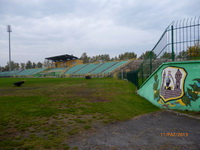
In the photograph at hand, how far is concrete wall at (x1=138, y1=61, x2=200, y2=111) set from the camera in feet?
20.4

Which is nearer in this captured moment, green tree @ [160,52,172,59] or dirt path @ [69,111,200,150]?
dirt path @ [69,111,200,150]

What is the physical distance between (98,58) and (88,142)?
122653 mm

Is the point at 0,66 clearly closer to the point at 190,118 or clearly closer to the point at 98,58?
the point at 98,58

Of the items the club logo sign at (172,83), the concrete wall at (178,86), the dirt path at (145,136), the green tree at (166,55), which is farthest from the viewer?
the green tree at (166,55)

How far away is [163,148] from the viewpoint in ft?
11.5

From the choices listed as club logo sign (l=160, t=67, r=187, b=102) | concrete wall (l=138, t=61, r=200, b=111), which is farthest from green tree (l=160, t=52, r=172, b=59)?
club logo sign (l=160, t=67, r=187, b=102)

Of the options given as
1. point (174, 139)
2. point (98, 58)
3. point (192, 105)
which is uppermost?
point (98, 58)

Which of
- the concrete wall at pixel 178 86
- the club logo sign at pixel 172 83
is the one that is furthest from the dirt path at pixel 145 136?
the club logo sign at pixel 172 83

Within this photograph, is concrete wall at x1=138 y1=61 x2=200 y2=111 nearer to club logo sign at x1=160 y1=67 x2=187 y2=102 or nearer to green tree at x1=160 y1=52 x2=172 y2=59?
club logo sign at x1=160 y1=67 x2=187 y2=102

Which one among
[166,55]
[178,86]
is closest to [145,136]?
[178,86]

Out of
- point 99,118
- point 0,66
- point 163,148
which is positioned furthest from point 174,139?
point 0,66

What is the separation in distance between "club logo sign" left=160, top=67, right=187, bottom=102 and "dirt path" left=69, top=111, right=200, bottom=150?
1.31 metres

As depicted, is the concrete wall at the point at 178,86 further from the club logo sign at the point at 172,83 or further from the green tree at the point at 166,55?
the green tree at the point at 166,55

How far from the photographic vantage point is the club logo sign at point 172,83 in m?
6.60
